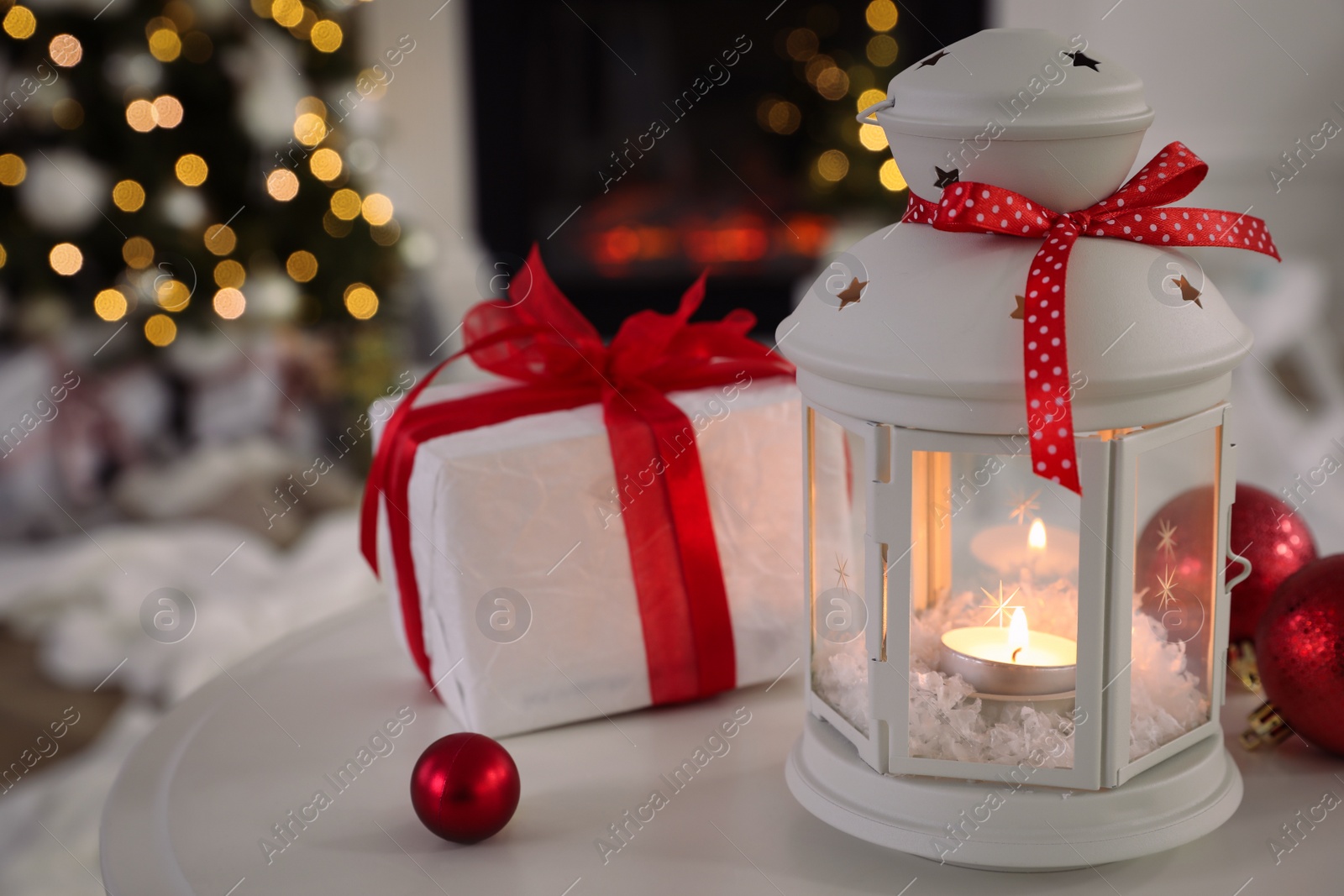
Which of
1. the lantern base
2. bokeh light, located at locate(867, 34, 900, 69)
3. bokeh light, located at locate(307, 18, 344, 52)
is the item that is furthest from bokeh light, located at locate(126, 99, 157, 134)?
the lantern base

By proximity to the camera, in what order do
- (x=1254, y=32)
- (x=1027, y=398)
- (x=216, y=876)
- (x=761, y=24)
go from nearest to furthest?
(x=1027, y=398) < (x=216, y=876) < (x=1254, y=32) < (x=761, y=24)

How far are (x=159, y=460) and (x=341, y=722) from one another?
2.16 metres

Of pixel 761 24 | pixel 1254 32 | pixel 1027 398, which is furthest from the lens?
pixel 761 24

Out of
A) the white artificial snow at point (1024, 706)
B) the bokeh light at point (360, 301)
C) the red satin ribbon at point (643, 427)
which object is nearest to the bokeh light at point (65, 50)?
the bokeh light at point (360, 301)

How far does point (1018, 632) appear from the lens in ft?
2.81

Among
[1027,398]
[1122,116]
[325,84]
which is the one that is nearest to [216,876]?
[1027,398]

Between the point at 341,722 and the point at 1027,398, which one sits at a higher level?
the point at 1027,398

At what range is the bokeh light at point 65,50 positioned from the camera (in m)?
2.64

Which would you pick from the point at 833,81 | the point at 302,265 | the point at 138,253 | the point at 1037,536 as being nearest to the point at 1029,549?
the point at 1037,536

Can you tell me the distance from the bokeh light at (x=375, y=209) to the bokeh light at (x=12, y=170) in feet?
2.45

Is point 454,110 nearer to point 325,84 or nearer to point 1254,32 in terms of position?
point 325,84

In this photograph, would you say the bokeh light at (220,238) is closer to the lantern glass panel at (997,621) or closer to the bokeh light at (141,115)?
the bokeh light at (141,115)

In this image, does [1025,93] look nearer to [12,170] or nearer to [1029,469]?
[1029,469]

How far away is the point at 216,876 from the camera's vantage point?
83 centimetres
